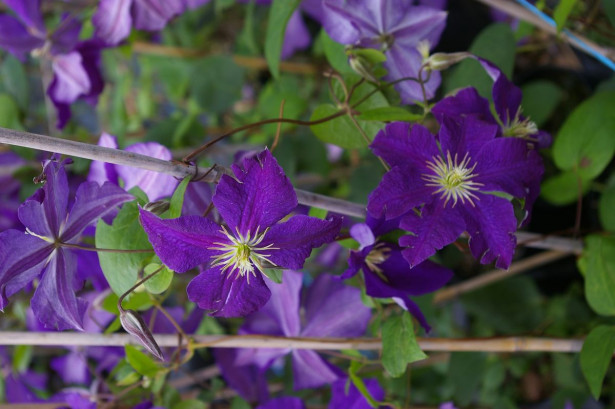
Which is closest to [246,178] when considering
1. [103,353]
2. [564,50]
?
[103,353]

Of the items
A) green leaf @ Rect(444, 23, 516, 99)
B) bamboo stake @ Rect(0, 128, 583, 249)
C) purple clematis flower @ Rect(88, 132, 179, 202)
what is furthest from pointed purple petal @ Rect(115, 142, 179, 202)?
green leaf @ Rect(444, 23, 516, 99)

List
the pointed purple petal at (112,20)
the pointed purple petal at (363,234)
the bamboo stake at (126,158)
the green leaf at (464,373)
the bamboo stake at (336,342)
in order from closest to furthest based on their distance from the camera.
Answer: the bamboo stake at (126,158) → the pointed purple petal at (363,234) → the bamboo stake at (336,342) → the pointed purple petal at (112,20) → the green leaf at (464,373)

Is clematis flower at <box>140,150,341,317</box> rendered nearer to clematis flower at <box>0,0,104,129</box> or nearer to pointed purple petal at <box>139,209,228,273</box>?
pointed purple petal at <box>139,209,228,273</box>

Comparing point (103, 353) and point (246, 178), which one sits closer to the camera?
point (246, 178)

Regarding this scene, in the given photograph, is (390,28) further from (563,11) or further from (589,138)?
(589,138)

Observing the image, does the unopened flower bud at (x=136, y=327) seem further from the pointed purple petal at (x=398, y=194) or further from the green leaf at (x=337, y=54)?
the green leaf at (x=337, y=54)

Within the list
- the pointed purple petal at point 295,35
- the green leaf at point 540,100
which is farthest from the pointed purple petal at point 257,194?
the pointed purple petal at point 295,35

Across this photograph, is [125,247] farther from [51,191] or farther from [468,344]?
[468,344]
